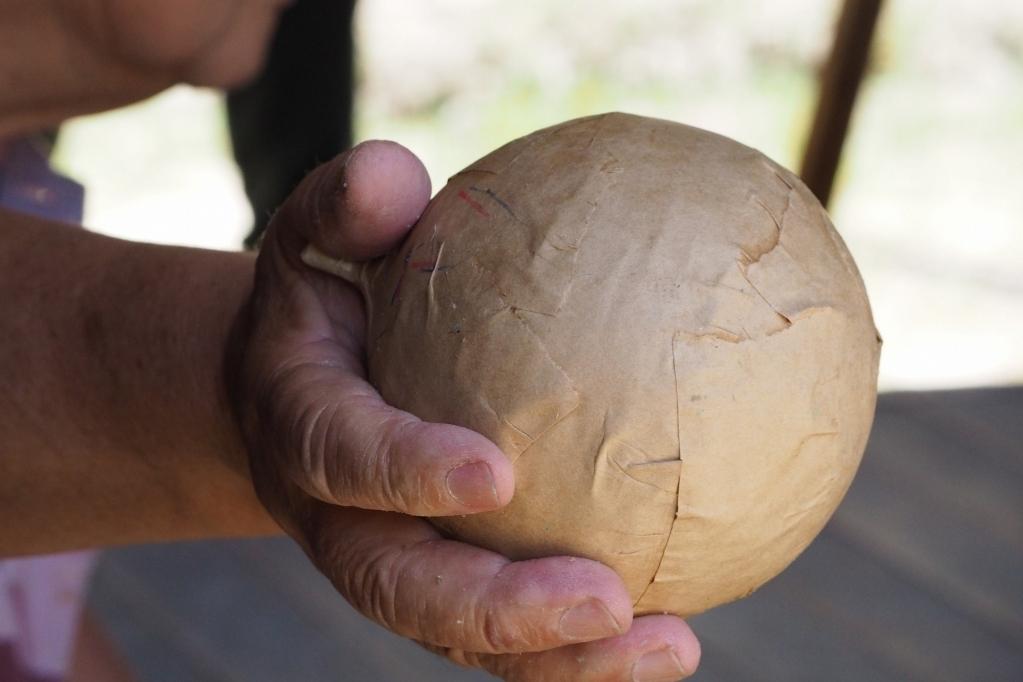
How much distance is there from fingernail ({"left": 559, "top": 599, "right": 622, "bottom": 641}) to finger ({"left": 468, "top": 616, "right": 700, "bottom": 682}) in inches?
2.4

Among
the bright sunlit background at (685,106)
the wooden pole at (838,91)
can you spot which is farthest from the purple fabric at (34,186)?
the wooden pole at (838,91)

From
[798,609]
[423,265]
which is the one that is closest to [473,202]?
[423,265]

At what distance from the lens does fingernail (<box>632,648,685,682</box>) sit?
99 cm

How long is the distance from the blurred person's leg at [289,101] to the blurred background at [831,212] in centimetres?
41

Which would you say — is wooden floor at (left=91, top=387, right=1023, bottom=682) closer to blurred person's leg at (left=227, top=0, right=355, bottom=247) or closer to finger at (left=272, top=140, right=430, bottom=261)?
blurred person's leg at (left=227, top=0, right=355, bottom=247)

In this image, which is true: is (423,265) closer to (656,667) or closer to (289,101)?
(656,667)

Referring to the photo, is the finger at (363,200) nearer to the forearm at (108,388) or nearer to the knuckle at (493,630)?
the forearm at (108,388)

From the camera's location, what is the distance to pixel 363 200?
107cm

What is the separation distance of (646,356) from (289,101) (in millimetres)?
2031

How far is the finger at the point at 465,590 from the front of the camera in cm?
94

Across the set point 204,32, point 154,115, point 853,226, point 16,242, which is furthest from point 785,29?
point 16,242

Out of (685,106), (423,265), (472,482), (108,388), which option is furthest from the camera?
(685,106)

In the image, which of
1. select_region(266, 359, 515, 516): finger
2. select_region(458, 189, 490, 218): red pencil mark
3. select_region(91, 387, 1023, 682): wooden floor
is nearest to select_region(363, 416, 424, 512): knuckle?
select_region(266, 359, 515, 516): finger

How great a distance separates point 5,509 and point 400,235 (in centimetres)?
66
